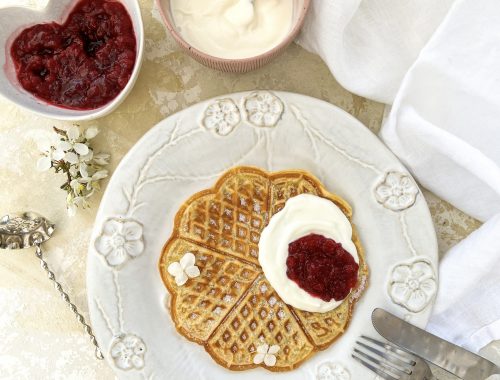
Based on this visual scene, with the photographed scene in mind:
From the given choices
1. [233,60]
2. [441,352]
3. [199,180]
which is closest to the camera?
[233,60]

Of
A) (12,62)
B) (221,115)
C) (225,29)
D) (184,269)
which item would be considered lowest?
(184,269)

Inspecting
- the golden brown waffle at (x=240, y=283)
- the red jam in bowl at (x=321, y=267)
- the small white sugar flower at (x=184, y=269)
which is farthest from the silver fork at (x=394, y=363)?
the small white sugar flower at (x=184, y=269)

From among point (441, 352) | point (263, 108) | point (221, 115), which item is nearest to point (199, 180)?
point (221, 115)

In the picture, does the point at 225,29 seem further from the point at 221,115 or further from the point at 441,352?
the point at 441,352

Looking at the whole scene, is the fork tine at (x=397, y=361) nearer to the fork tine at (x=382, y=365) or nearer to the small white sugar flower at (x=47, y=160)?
the fork tine at (x=382, y=365)

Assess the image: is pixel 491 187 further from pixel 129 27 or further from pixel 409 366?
pixel 129 27

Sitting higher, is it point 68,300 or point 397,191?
point 397,191

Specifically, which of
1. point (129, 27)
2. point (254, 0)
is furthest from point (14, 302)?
point (254, 0)
